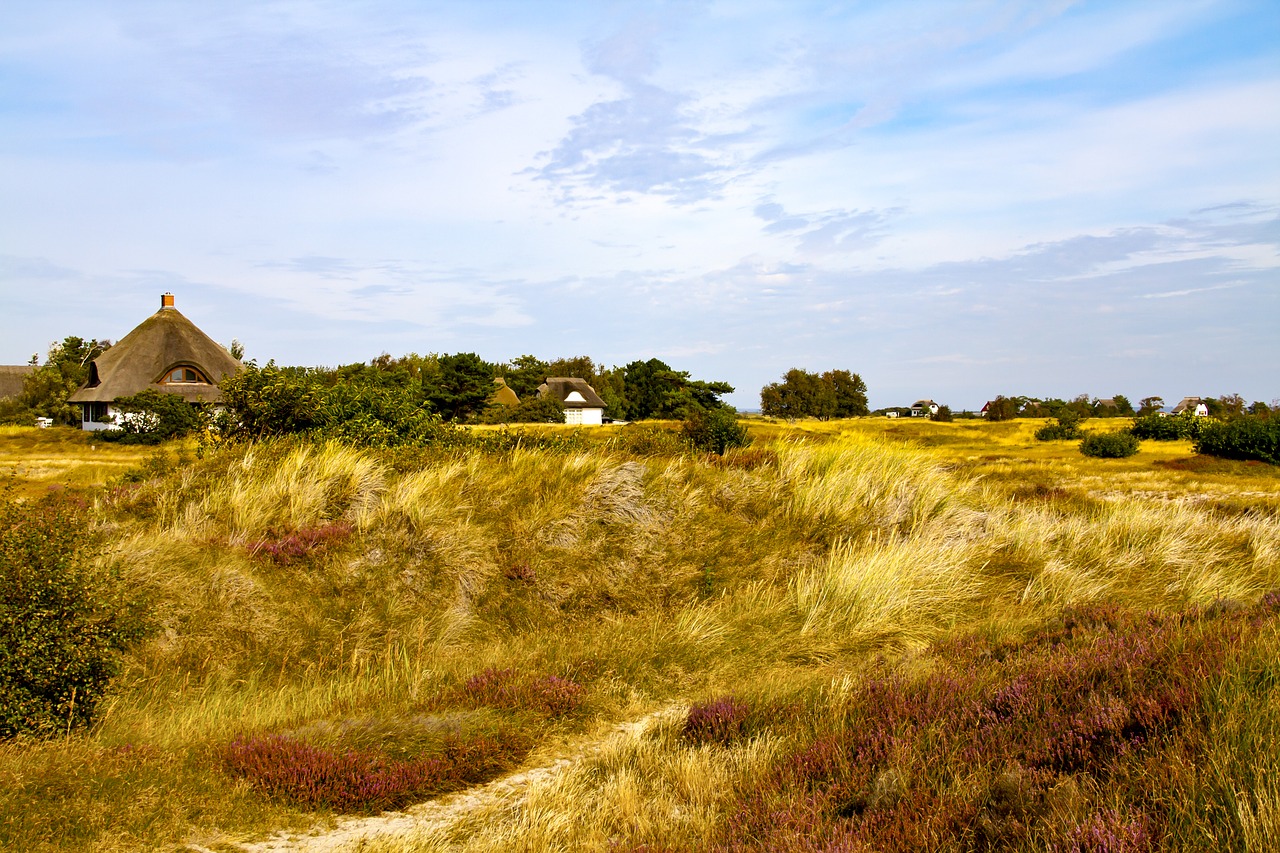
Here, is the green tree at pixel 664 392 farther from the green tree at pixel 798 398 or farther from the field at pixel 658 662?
the field at pixel 658 662

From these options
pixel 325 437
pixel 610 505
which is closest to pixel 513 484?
pixel 610 505

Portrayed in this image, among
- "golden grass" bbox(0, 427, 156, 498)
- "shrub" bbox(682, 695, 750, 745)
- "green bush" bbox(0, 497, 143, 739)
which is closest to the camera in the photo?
"shrub" bbox(682, 695, 750, 745)

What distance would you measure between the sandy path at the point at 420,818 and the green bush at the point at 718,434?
10763 millimetres

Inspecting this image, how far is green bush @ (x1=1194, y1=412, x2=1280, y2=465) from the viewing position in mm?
33844

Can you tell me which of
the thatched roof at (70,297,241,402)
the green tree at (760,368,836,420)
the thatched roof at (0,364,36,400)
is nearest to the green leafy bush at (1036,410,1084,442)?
the green tree at (760,368,836,420)

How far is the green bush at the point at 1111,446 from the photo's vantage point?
1507 inches

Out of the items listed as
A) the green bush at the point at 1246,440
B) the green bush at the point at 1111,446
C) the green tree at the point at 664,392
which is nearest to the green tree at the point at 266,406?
the green tree at the point at 664,392

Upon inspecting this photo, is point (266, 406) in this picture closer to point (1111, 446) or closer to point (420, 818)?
point (420, 818)

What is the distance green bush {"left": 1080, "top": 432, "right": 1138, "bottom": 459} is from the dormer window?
53.7m

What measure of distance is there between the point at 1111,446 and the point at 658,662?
3857cm

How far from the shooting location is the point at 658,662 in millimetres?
7383

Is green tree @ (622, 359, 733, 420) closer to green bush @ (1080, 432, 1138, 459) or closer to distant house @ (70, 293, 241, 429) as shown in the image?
green bush @ (1080, 432, 1138, 459)

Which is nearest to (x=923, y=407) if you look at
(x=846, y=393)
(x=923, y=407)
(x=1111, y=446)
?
(x=923, y=407)

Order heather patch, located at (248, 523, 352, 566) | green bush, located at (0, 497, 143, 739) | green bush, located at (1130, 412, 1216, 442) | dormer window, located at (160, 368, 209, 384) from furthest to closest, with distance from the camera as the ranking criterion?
1. dormer window, located at (160, 368, 209, 384)
2. green bush, located at (1130, 412, 1216, 442)
3. heather patch, located at (248, 523, 352, 566)
4. green bush, located at (0, 497, 143, 739)
